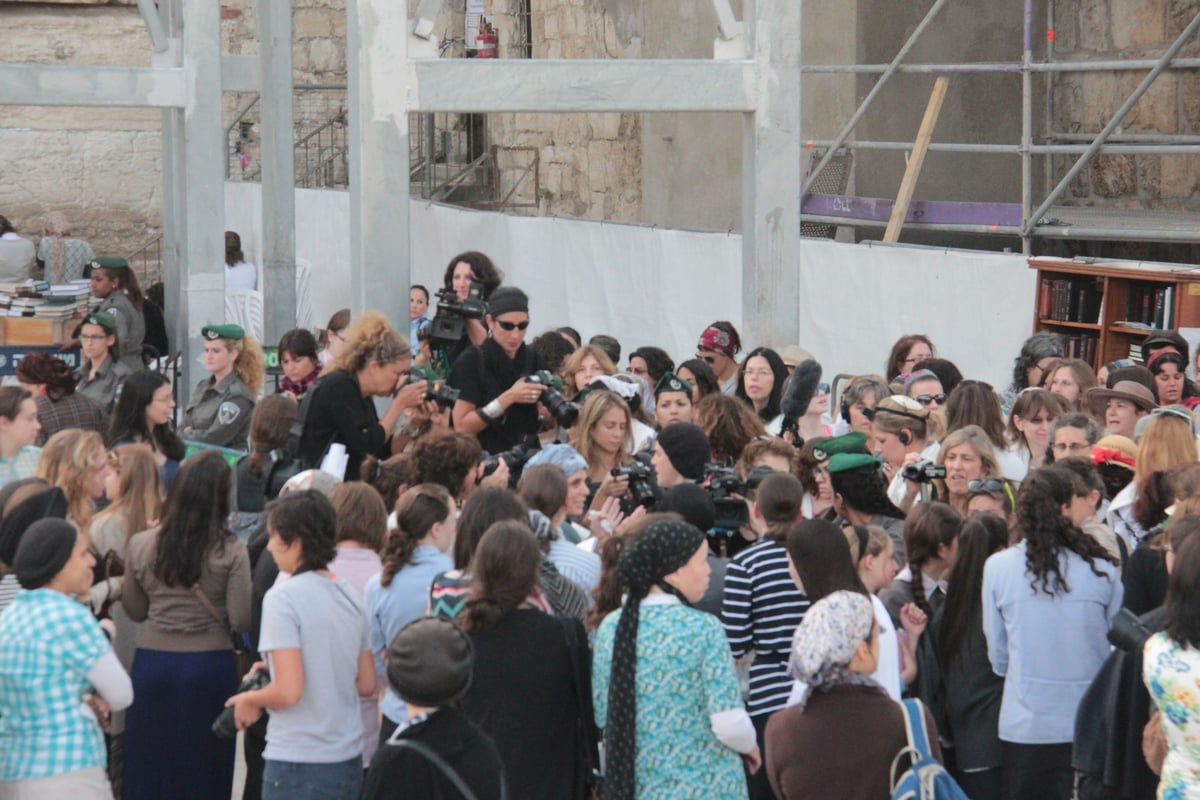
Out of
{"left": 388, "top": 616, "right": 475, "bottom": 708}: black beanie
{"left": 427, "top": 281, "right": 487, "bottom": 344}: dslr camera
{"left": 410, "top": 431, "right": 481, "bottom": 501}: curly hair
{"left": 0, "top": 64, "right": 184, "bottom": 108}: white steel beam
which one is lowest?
{"left": 388, "top": 616, "right": 475, "bottom": 708}: black beanie

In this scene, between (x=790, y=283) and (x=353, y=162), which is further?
(x=790, y=283)

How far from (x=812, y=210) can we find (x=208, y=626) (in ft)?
35.2

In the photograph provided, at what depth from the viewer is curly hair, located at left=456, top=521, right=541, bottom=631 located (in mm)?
4414

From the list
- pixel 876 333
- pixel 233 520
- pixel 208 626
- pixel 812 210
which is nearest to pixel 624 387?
pixel 233 520

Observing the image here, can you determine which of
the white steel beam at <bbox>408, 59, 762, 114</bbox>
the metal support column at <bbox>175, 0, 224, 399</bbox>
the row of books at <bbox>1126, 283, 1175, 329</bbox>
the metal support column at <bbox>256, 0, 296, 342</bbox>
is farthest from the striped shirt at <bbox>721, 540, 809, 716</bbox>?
the metal support column at <bbox>256, 0, 296, 342</bbox>

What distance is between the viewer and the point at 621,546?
4.76m

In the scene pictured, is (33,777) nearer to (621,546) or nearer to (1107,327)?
(621,546)

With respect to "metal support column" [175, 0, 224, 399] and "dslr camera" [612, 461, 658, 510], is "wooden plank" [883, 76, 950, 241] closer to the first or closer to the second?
"metal support column" [175, 0, 224, 399]

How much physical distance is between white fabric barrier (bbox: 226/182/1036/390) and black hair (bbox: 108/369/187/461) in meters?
3.21

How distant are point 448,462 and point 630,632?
1661 millimetres

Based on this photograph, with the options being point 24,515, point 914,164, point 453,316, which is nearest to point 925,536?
point 24,515

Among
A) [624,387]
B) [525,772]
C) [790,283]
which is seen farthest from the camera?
[790,283]

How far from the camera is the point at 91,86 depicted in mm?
10820

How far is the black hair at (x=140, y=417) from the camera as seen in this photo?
7.19 meters
